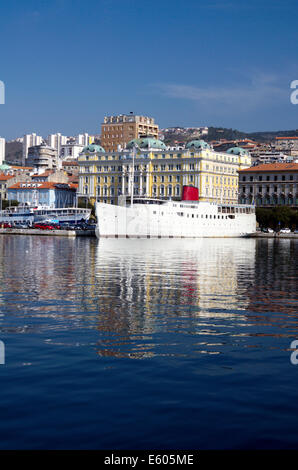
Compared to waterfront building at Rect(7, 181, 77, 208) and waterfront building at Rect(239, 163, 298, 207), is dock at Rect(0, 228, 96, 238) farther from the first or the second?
waterfront building at Rect(7, 181, 77, 208)

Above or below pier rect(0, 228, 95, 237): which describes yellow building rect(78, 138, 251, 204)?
above

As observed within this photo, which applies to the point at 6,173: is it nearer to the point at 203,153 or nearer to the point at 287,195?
the point at 203,153

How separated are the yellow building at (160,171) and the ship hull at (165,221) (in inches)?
1143

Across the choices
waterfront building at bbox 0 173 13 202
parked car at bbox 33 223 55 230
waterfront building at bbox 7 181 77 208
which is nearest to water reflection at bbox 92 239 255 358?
parked car at bbox 33 223 55 230

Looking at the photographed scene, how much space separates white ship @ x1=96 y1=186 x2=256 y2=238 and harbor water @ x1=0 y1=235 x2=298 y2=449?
60597mm

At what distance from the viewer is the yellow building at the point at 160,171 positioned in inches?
5039

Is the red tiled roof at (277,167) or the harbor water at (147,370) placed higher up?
the red tiled roof at (277,167)

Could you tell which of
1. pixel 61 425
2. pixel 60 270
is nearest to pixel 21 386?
pixel 61 425

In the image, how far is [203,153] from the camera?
12700cm

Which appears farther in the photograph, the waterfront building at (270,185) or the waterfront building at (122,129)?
the waterfront building at (122,129)

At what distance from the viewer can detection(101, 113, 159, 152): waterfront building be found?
6870 inches

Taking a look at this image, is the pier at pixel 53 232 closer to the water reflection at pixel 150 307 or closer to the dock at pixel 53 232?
the dock at pixel 53 232

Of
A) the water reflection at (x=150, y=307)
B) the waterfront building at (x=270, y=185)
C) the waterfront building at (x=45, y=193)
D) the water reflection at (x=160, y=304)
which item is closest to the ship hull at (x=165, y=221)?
the waterfront building at (x=270, y=185)

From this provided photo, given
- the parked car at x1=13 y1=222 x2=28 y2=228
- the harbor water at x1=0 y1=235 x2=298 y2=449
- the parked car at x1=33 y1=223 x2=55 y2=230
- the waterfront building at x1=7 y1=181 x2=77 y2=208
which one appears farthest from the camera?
the waterfront building at x1=7 y1=181 x2=77 y2=208
